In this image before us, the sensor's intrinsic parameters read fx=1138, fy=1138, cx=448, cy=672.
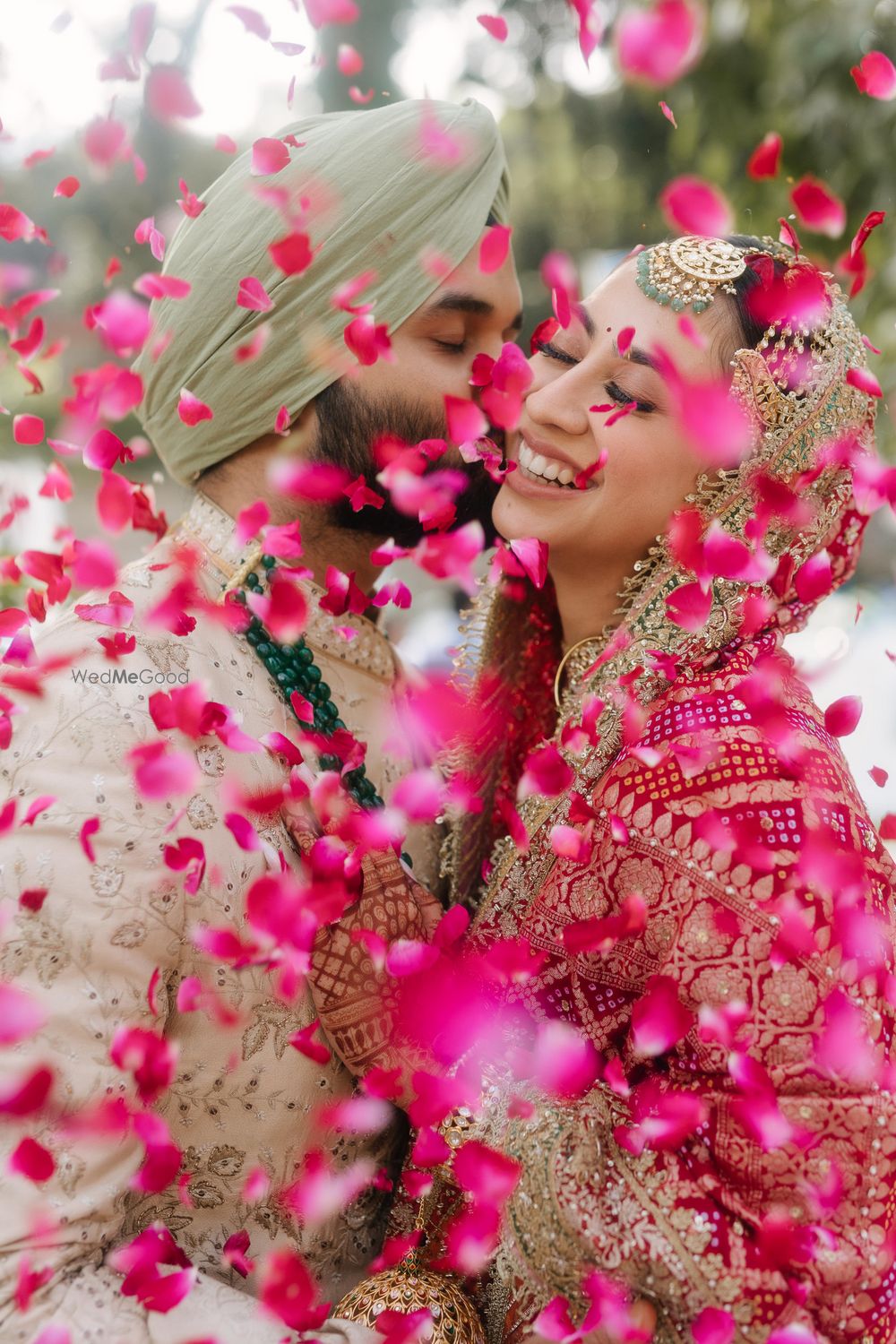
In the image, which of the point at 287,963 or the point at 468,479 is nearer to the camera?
the point at 287,963

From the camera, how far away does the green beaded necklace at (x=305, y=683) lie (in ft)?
7.27

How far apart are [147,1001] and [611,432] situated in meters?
1.27

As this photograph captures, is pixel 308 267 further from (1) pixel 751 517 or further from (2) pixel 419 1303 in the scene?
(2) pixel 419 1303

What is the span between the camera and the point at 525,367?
230cm

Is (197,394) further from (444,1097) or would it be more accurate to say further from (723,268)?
(444,1097)

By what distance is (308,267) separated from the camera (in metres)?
2.40

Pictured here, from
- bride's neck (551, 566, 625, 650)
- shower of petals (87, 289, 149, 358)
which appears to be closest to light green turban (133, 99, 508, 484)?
shower of petals (87, 289, 149, 358)

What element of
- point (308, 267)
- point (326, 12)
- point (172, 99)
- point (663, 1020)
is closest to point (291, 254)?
point (308, 267)

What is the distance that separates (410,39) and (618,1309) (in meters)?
6.11

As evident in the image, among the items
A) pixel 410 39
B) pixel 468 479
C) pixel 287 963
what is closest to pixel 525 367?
pixel 468 479

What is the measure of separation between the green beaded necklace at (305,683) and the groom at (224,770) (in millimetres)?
14

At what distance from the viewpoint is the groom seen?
1628mm

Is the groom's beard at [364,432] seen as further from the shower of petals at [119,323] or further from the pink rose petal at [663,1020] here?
the pink rose petal at [663,1020]

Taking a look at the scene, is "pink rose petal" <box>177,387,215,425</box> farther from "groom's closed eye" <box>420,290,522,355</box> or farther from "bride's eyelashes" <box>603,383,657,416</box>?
"bride's eyelashes" <box>603,383,657,416</box>
